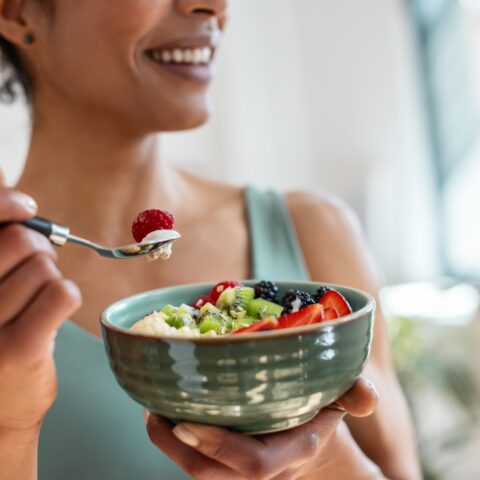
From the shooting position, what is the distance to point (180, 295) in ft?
1.65

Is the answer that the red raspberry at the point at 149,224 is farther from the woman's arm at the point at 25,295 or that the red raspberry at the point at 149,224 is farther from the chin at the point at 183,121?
the chin at the point at 183,121

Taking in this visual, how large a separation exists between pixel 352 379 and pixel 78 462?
1.27ft

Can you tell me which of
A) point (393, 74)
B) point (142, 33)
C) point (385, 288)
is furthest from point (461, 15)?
point (142, 33)

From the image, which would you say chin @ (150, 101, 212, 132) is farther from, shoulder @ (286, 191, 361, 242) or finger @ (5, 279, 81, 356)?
finger @ (5, 279, 81, 356)

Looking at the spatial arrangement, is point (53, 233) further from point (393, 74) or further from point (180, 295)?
point (393, 74)

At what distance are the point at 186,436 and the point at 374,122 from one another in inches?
94.7

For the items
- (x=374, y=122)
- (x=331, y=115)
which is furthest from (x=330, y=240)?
(x=331, y=115)

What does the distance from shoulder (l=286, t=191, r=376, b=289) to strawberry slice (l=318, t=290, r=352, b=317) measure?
367 mm

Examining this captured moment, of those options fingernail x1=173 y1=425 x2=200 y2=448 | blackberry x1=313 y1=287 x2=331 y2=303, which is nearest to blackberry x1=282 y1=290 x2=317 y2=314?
blackberry x1=313 y1=287 x2=331 y2=303

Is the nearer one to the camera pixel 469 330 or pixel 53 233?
pixel 53 233

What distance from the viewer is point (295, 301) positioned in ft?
1.48

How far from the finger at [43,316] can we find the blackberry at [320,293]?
0.17m

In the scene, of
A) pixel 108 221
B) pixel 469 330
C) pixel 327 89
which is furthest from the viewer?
pixel 327 89

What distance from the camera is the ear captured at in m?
0.75
